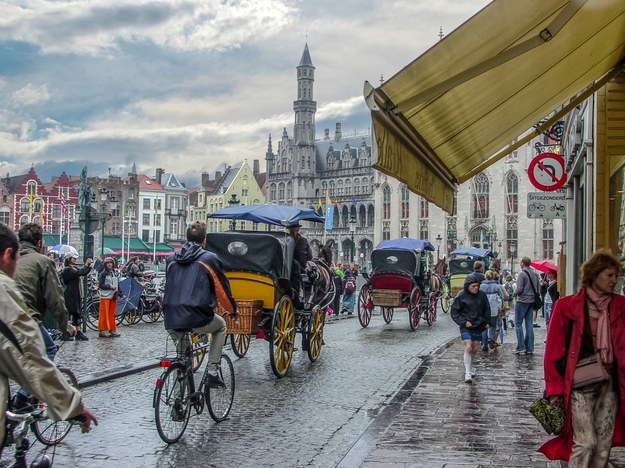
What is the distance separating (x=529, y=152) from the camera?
67188 millimetres

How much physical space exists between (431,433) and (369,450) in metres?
→ 0.94

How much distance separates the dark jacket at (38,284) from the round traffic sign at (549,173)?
7.31 metres

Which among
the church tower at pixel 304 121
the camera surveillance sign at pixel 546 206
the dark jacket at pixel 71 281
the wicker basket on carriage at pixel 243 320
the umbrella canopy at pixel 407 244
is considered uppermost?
the church tower at pixel 304 121

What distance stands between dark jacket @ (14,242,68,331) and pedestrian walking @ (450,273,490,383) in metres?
5.91

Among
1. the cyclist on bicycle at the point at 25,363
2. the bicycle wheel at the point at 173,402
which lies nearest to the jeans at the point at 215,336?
the bicycle wheel at the point at 173,402

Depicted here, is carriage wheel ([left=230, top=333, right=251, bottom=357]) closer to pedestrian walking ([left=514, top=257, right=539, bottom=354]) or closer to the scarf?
pedestrian walking ([left=514, top=257, right=539, bottom=354])

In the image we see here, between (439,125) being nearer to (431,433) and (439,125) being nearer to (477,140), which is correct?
(477,140)

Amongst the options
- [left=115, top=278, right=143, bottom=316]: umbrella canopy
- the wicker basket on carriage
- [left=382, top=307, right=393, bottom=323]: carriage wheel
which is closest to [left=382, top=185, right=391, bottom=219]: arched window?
[left=382, top=307, right=393, bottom=323]: carriage wheel

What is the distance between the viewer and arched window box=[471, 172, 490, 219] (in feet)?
231

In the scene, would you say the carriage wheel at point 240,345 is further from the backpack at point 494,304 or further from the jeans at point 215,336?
the jeans at point 215,336

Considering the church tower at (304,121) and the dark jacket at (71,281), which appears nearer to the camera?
the dark jacket at (71,281)

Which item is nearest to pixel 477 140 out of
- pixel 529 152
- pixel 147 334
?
pixel 147 334

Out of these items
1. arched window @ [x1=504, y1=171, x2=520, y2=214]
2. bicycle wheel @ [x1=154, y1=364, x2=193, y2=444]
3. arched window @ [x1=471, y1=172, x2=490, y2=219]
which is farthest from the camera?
arched window @ [x1=471, y1=172, x2=490, y2=219]

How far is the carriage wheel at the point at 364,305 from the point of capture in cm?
2006
